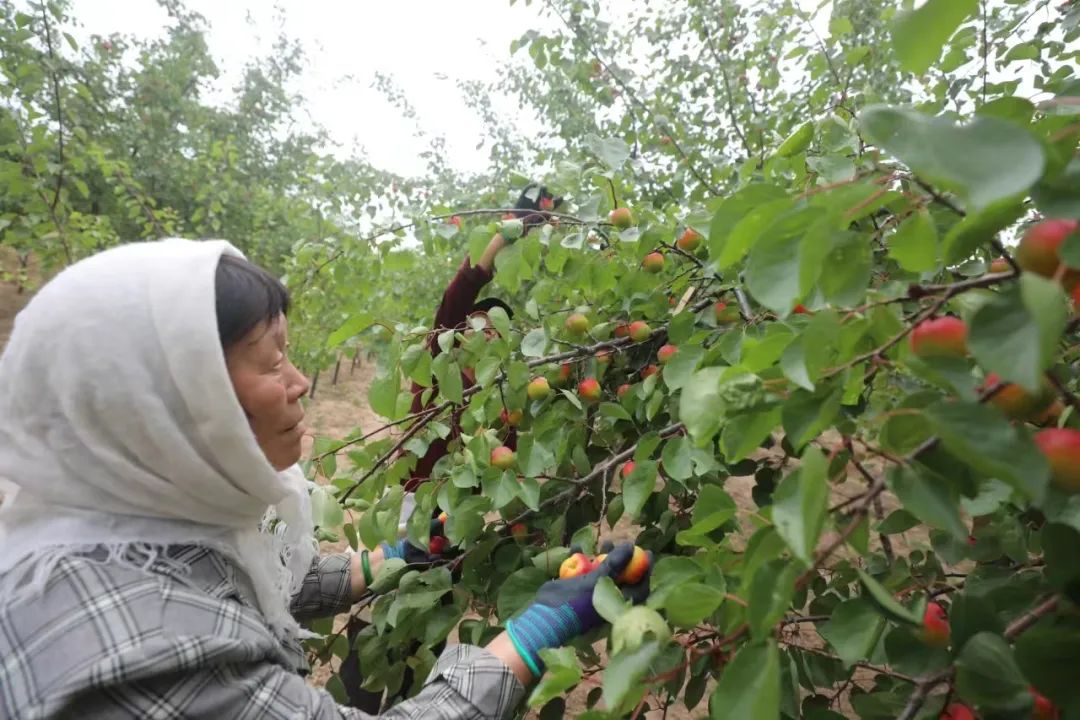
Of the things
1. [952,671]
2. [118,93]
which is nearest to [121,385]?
[952,671]

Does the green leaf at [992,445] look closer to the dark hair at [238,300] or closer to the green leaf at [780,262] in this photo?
the green leaf at [780,262]

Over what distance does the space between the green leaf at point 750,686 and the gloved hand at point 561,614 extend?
0.44 metres

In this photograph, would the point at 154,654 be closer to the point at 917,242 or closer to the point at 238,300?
the point at 238,300

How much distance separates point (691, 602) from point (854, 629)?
181mm

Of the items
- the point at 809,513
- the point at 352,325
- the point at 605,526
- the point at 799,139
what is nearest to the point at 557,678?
the point at 809,513

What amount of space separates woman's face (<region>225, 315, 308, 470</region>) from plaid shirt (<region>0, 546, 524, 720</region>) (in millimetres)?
167

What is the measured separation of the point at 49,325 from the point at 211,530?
0.32 metres

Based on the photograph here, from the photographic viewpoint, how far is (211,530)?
0.79m

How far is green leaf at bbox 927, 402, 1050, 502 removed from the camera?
1.04ft

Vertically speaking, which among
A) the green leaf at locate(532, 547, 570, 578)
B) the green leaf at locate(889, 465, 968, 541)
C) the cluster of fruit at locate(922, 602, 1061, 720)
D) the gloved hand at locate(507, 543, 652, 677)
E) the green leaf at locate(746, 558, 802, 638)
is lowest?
the green leaf at locate(532, 547, 570, 578)

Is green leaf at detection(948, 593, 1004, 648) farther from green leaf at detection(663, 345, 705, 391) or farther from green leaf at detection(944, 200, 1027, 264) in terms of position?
green leaf at detection(663, 345, 705, 391)

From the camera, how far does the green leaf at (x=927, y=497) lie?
38 centimetres

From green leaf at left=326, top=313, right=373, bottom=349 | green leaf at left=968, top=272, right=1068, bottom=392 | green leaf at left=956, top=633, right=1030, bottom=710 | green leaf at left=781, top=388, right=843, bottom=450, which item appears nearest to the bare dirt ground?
green leaf at left=326, top=313, right=373, bottom=349

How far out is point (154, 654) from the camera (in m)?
0.62
